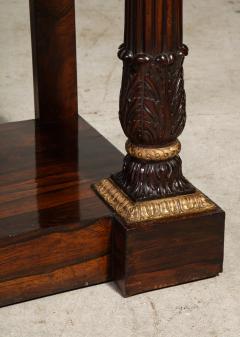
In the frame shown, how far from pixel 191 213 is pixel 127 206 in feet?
0.30

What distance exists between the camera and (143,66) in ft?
3.71

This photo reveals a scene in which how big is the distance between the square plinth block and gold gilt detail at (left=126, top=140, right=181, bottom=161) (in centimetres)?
9

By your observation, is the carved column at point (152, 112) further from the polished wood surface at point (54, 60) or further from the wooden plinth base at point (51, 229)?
the polished wood surface at point (54, 60)

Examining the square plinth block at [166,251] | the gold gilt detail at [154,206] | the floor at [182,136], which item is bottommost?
the floor at [182,136]

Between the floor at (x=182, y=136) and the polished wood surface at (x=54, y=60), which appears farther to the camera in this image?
the polished wood surface at (x=54, y=60)

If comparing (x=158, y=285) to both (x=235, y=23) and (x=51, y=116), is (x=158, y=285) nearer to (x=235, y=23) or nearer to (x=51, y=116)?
(x=51, y=116)

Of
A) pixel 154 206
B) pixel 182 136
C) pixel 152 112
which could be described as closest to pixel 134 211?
pixel 154 206

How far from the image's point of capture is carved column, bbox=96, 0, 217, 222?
1121 millimetres

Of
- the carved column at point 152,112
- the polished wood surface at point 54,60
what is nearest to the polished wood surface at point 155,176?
the carved column at point 152,112

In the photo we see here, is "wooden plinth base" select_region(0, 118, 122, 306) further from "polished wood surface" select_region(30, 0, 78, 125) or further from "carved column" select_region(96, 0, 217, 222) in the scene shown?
"polished wood surface" select_region(30, 0, 78, 125)

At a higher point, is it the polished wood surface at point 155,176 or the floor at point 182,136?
the polished wood surface at point 155,176

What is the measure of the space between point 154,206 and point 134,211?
0.03m

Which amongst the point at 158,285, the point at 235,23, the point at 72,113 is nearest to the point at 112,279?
the point at 158,285

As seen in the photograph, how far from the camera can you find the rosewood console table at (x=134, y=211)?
1.14m
